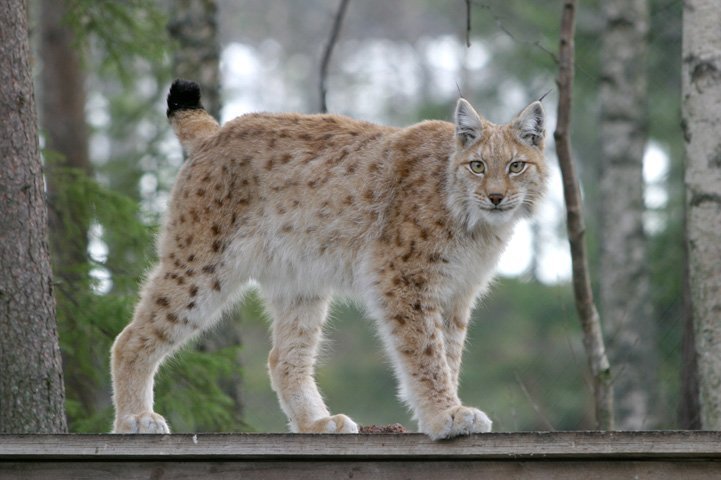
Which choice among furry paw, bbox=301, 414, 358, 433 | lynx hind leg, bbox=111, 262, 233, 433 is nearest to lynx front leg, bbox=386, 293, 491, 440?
furry paw, bbox=301, 414, 358, 433

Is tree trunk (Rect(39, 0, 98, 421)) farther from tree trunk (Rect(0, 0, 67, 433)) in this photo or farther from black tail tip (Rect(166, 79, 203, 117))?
tree trunk (Rect(0, 0, 67, 433))

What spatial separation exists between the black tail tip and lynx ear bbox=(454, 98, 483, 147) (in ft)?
4.60

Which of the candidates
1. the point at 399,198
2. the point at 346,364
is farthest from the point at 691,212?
the point at 346,364

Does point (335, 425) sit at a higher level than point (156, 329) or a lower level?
lower

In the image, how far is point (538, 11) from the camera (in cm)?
1477

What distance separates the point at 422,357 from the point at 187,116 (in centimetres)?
187

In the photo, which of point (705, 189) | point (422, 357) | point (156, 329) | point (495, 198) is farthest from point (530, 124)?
point (156, 329)

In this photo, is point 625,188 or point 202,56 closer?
point 202,56

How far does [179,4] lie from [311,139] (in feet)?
9.94

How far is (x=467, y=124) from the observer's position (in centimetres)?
527

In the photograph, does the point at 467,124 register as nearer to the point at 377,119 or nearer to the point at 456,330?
the point at 456,330

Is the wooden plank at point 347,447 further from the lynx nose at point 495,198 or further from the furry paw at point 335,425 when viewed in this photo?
A: the lynx nose at point 495,198

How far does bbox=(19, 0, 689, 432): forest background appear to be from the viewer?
7.26m

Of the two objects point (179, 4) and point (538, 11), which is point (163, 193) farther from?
point (538, 11)
